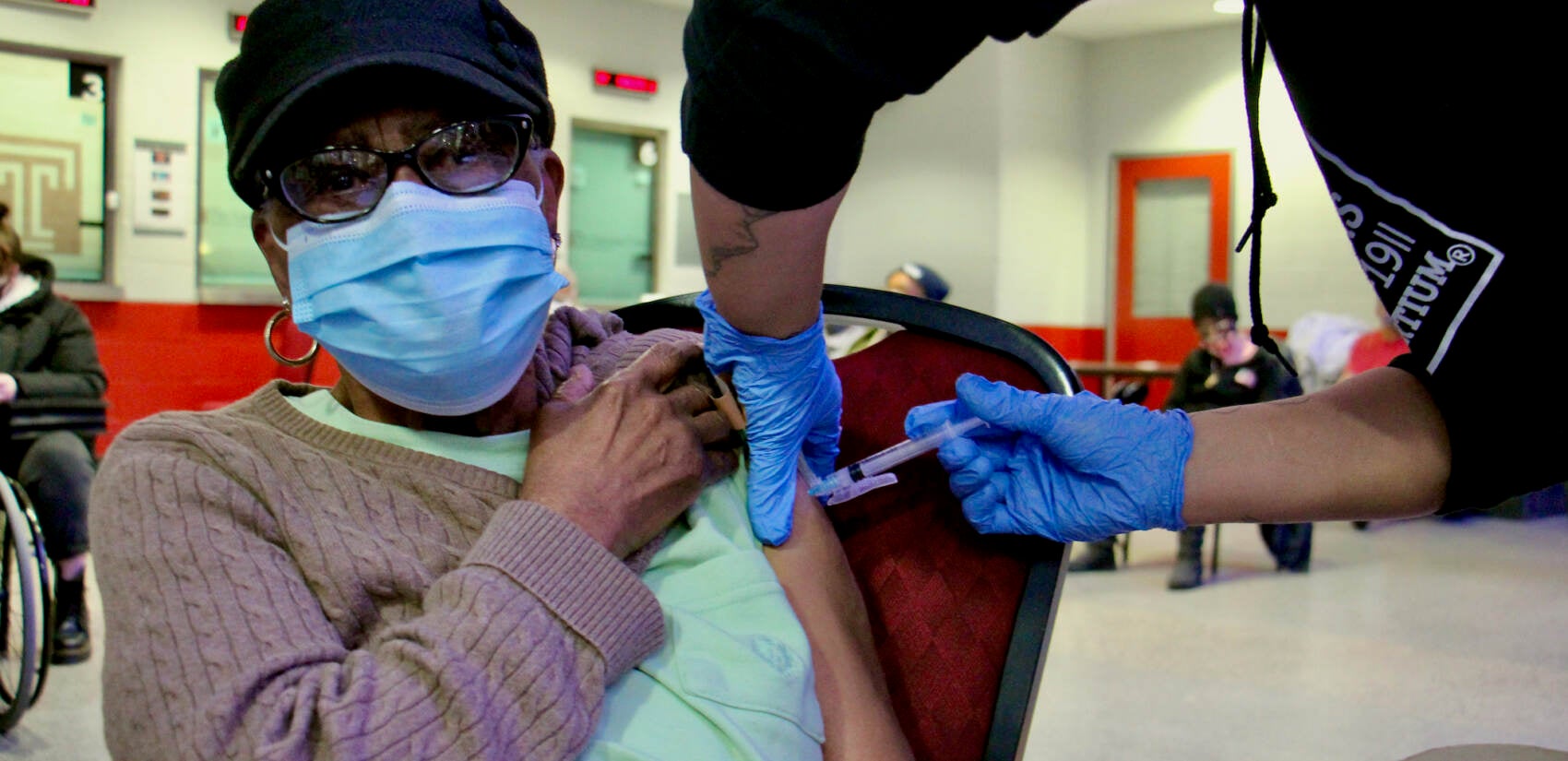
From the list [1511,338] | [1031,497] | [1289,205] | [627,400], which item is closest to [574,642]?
[627,400]

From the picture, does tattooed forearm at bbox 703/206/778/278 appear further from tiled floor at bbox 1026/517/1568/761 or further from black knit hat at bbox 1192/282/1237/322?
black knit hat at bbox 1192/282/1237/322

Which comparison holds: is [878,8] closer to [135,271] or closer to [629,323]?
[629,323]

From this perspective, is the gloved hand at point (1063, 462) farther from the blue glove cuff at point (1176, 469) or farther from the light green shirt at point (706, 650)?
the light green shirt at point (706, 650)

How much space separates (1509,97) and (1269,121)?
26.1ft

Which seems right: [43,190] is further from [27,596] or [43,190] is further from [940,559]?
[940,559]

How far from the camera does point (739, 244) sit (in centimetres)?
78

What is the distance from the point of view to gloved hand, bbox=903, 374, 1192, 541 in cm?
105

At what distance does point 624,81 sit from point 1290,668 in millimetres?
5341

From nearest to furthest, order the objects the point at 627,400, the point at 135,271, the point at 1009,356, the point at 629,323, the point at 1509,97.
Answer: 1. the point at 1509,97
2. the point at 627,400
3. the point at 1009,356
4. the point at 629,323
5. the point at 135,271

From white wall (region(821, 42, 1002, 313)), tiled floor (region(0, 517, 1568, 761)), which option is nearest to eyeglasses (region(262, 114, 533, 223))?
tiled floor (region(0, 517, 1568, 761))

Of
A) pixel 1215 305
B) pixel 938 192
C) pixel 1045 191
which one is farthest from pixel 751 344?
pixel 1045 191

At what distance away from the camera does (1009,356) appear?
4.01 feet

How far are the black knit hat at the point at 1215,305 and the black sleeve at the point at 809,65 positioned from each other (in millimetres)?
4251

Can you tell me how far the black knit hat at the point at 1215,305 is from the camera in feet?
15.1
